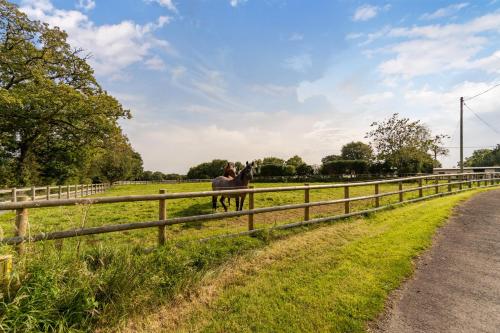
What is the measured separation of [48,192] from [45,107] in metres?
6.39

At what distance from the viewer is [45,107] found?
1878 cm

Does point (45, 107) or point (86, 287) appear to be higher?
point (45, 107)

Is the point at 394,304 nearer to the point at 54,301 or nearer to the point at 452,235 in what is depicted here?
the point at 54,301

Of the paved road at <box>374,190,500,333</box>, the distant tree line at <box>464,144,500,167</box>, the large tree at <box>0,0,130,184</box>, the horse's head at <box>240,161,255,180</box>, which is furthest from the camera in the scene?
the distant tree line at <box>464,144,500,167</box>

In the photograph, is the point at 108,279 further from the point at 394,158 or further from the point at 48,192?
the point at 394,158

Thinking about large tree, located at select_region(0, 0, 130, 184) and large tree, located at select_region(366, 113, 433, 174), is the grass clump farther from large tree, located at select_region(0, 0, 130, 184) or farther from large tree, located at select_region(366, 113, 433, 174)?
large tree, located at select_region(366, 113, 433, 174)

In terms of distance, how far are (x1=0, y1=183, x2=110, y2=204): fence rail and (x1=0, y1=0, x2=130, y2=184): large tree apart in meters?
2.67

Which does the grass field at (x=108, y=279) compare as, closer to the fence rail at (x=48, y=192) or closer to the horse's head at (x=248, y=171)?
the horse's head at (x=248, y=171)

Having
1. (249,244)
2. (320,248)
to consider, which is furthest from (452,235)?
(249,244)

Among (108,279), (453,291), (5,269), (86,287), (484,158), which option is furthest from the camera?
(484,158)

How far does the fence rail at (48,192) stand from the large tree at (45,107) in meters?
2.67

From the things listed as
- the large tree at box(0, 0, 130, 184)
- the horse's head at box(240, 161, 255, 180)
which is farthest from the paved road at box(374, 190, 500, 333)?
the large tree at box(0, 0, 130, 184)

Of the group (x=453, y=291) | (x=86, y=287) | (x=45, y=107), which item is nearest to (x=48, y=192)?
(x=45, y=107)

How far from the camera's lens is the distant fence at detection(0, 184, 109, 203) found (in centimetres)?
1238
